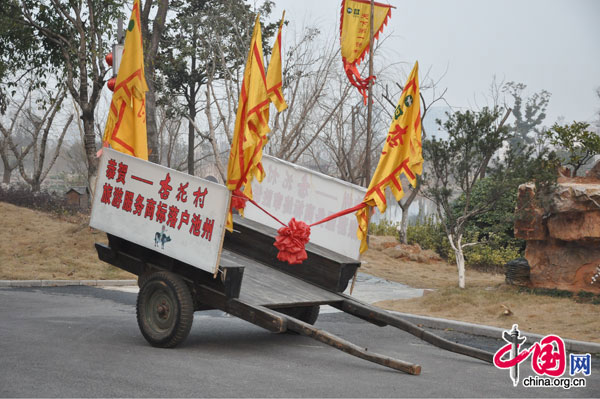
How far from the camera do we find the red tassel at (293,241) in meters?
6.96

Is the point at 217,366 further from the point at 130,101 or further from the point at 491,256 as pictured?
the point at 491,256

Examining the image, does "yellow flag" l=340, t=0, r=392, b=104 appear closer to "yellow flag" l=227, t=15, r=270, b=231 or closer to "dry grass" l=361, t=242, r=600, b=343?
"dry grass" l=361, t=242, r=600, b=343

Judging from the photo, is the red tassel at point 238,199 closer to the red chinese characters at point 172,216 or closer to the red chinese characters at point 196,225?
the red chinese characters at point 196,225

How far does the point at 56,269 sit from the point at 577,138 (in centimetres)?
1086

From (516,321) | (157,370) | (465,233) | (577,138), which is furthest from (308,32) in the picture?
(157,370)

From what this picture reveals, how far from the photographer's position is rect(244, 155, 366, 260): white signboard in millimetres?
7590

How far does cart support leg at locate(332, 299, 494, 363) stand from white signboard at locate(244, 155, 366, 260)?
0.80 m

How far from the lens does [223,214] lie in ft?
18.4

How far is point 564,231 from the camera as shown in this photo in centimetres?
1109

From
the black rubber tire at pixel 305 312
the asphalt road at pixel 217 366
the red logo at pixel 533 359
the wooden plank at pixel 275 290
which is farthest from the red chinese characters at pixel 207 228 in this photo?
the red logo at pixel 533 359

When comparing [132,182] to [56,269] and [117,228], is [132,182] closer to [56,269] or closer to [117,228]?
[117,228]

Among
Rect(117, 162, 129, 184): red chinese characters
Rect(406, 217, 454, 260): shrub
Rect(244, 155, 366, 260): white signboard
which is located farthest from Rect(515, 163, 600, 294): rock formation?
Rect(406, 217, 454, 260): shrub

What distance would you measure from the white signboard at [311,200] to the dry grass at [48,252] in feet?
20.3

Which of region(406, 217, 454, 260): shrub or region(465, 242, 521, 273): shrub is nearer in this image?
region(465, 242, 521, 273): shrub
